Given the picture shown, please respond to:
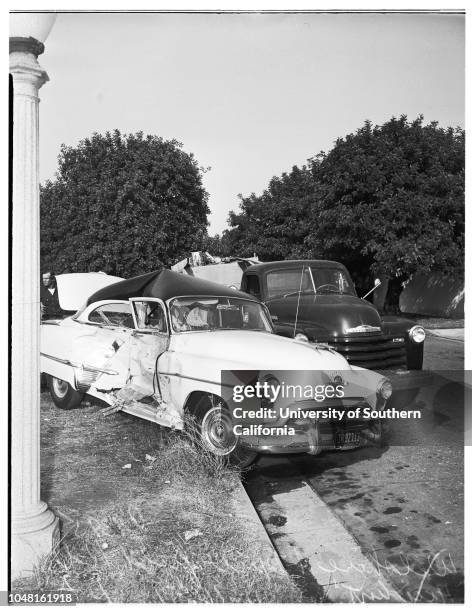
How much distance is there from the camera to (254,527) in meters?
3.53

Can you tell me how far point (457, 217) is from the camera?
4449mm

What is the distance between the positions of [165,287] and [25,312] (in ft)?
6.30

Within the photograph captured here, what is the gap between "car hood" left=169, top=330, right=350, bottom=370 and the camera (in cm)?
419

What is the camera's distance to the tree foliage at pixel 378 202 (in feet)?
15.4

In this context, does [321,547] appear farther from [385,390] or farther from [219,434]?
[385,390]

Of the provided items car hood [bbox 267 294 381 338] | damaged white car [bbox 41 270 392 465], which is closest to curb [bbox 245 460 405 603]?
damaged white car [bbox 41 270 392 465]

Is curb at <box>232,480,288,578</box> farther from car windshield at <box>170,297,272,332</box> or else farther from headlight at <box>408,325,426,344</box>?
headlight at <box>408,325,426,344</box>

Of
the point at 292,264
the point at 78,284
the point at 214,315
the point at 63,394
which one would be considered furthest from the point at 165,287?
the point at 292,264

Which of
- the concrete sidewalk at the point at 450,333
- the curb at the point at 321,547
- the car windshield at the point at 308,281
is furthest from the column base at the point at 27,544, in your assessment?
the car windshield at the point at 308,281

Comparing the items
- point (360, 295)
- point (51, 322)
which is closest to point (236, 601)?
point (51, 322)

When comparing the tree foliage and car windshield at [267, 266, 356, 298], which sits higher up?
the tree foliage

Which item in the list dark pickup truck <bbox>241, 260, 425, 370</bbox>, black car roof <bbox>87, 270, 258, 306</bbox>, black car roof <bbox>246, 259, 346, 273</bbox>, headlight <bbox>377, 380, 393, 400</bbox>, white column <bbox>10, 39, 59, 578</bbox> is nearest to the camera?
white column <bbox>10, 39, 59, 578</bbox>

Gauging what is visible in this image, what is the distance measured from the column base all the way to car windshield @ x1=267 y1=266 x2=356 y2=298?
394cm
